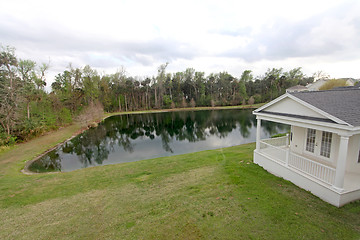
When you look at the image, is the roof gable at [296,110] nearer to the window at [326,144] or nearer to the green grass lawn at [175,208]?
the window at [326,144]

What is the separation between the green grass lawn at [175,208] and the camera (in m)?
4.35

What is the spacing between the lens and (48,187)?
7.90 meters

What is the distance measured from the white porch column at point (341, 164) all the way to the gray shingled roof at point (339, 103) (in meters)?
0.54

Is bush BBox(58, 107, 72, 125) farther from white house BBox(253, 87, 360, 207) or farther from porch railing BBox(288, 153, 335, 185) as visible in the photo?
porch railing BBox(288, 153, 335, 185)

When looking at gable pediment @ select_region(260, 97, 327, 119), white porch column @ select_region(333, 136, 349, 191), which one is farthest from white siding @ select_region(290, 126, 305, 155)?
white porch column @ select_region(333, 136, 349, 191)

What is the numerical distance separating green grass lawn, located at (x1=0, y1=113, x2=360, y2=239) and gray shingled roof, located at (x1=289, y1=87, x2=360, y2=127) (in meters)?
2.68

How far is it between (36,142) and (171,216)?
19656 mm

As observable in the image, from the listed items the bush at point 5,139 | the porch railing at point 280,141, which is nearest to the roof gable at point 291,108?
the porch railing at point 280,141

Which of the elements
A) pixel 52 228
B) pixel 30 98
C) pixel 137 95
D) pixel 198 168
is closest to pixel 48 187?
pixel 52 228

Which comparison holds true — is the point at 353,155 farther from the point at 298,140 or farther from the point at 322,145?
the point at 298,140

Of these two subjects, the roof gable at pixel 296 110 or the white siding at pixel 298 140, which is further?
the white siding at pixel 298 140

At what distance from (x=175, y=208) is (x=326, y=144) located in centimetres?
652

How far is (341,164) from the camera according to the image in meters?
5.01

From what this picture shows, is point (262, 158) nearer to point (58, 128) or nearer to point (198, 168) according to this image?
point (198, 168)
